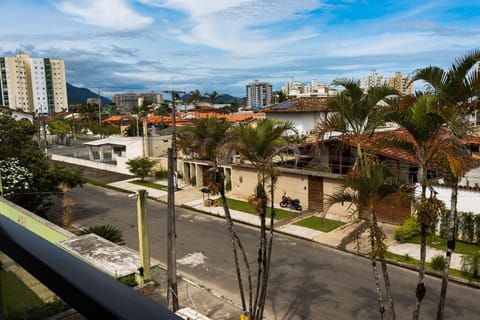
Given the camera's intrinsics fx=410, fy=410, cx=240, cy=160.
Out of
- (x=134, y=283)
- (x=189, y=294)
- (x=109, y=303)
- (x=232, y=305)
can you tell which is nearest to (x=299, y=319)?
(x=232, y=305)

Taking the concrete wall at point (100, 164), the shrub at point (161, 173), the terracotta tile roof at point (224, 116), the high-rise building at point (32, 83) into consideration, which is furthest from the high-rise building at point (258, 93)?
the shrub at point (161, 173)

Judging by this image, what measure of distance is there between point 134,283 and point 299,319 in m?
4.83

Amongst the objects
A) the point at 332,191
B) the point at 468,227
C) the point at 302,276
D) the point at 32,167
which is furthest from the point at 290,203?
the point at 32,167

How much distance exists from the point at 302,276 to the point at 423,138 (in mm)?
8835

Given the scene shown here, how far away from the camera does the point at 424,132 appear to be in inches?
294

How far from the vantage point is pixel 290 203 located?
23828 mm

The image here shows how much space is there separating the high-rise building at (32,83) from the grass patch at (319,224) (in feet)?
403

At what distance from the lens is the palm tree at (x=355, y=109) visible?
8531mm

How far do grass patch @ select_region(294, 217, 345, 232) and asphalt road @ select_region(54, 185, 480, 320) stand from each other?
6.05 feet

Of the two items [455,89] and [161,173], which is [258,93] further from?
[455,89]

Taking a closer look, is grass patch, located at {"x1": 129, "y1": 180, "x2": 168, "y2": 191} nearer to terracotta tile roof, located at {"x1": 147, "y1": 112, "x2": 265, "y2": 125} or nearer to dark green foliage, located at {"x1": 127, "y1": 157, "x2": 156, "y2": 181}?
dark green foliage, located at {"x1": 127, "y1": 157, "x2": 156, "y2": 181}

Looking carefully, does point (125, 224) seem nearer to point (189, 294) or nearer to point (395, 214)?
point (189, 294)

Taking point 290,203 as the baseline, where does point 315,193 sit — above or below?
above

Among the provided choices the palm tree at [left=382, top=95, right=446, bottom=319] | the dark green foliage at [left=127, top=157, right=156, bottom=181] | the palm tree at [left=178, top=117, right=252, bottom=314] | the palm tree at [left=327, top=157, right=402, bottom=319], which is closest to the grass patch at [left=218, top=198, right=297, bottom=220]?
the dark green foliage at [left=127, top=157, right=156, bottom=181]
